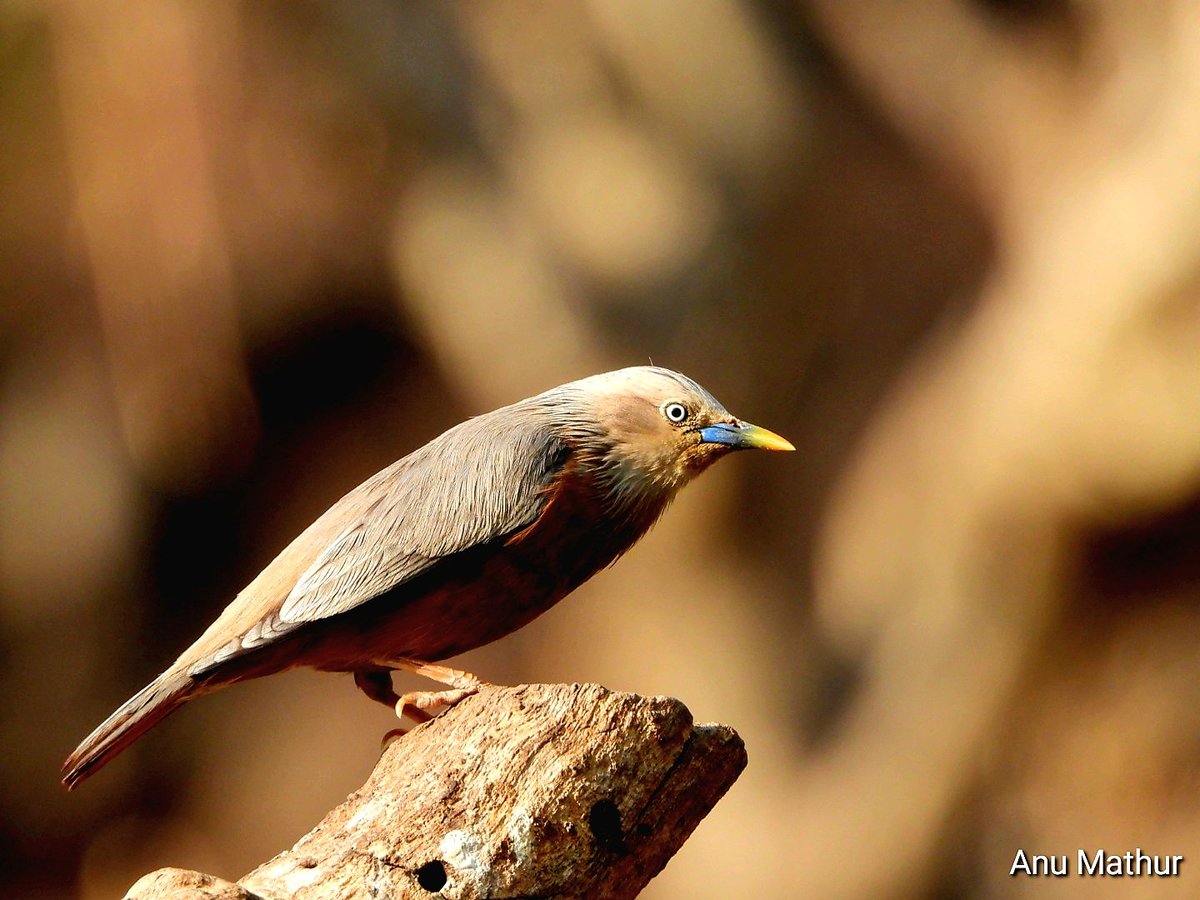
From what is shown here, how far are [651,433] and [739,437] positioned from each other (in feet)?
0.97

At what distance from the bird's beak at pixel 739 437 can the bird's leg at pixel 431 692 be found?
45.7 inches

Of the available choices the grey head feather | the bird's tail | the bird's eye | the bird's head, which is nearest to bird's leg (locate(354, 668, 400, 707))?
the grey head feather

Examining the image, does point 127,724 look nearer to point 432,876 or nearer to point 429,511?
point 429,511

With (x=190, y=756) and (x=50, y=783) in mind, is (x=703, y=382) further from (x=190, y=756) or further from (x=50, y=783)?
(x=50, y=783)

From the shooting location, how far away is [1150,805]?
7055 mm

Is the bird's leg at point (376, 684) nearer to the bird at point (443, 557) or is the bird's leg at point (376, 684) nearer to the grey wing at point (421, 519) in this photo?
the bird at point (443, 557)

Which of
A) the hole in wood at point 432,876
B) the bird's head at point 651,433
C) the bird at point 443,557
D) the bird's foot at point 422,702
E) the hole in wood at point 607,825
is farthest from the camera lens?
the bird's head at point 651,433

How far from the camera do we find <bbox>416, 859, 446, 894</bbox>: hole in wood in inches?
123

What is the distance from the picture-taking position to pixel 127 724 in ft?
13.0

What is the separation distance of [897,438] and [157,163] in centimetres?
462

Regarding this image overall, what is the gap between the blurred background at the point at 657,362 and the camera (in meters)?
7.36

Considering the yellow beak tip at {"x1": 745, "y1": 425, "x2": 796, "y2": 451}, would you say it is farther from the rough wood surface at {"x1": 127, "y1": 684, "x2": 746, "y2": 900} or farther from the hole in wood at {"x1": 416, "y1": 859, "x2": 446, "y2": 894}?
the hole in wood at {"x1": 416, "y1": 859, "x2": 446, "y2": 894}

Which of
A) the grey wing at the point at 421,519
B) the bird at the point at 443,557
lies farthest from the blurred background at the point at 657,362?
the grey wing at the point at 421,519

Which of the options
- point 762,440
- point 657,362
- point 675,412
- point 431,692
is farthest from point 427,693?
point 657,362
